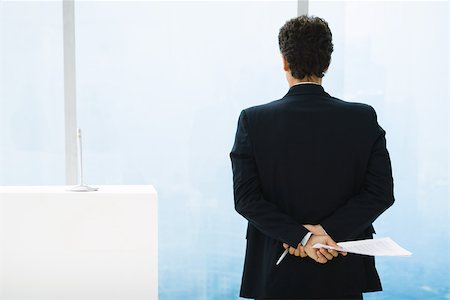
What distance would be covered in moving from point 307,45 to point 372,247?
22.5 inches

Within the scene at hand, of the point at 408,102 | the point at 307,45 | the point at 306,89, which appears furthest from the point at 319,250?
the point at 408,102

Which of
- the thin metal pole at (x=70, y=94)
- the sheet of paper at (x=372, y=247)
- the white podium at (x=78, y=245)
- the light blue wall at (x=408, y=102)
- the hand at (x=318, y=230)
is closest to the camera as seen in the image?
the sheet of paper at (x=372, y=247)

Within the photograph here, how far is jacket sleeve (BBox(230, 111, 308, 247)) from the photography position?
1.64 m

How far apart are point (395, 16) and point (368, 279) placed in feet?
7.87

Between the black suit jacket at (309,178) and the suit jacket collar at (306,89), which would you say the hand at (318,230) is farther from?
the suit jacket collar at (306,89)

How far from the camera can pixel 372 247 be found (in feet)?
5.23

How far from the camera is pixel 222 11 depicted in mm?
3641

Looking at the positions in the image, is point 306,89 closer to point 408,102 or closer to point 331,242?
point 331,242

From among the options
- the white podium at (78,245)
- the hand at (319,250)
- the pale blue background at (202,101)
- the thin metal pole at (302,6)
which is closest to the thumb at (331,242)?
the hand at (319,250)

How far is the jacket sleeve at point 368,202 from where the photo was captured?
→ 1665mm

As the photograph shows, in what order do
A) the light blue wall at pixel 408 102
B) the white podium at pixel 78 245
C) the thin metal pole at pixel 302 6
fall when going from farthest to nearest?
the light blue wall at pixel 408 102 < the thin metal pole at pixel 302 6 < the white podium at pixel 78 245

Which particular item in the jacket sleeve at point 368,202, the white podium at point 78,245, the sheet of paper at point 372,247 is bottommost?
the white podium at point 78,245

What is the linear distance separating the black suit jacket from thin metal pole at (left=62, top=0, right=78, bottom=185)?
1.98 m

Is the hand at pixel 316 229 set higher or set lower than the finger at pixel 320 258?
higher
